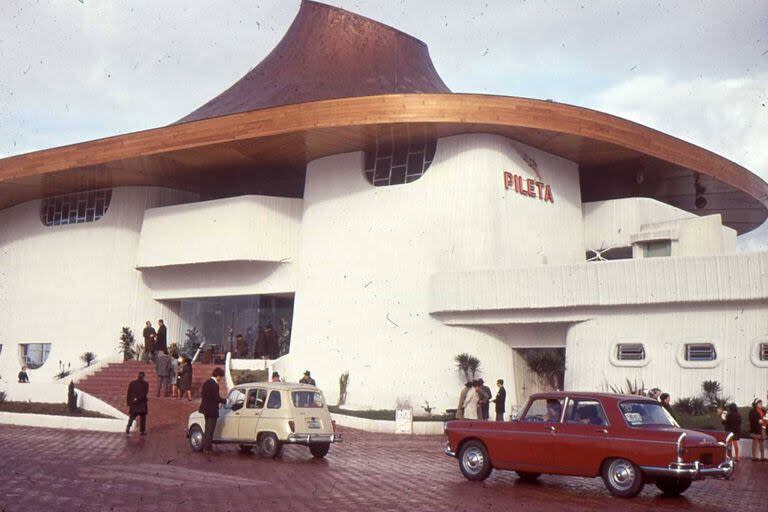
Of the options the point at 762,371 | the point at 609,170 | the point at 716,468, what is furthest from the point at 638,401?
the point at 609,170

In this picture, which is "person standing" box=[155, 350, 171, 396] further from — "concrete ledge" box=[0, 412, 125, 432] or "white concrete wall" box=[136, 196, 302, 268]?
"white concrete wall" box=[136, 196, 302, 268]

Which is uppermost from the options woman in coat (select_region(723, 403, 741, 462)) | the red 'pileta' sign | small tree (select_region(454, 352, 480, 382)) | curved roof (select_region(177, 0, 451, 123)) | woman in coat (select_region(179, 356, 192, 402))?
curved roof (select_region(177, 0, 451, 123))

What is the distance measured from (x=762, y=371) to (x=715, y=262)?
114 inches

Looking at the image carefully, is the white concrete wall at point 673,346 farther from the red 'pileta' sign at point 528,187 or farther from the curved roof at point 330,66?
the curved roof at point 330,66

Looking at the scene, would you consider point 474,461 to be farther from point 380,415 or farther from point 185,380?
point 185,380

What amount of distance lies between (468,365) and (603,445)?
47.0 feet

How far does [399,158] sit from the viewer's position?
91.1 ft

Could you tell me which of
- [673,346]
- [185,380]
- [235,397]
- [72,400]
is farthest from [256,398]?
[673,346]

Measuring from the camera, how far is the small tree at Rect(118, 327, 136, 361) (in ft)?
107

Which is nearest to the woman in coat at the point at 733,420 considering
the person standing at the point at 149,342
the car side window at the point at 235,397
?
the car side window at the point at 235,397

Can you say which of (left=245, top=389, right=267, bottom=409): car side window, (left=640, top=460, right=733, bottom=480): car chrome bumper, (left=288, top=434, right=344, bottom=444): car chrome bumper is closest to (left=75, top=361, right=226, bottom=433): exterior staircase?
(left=245, top=389, right=267, bottom=409): car side window

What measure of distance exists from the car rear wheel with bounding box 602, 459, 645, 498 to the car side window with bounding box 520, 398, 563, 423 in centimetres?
98

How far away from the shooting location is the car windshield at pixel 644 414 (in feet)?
35.9

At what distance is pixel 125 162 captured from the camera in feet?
101
